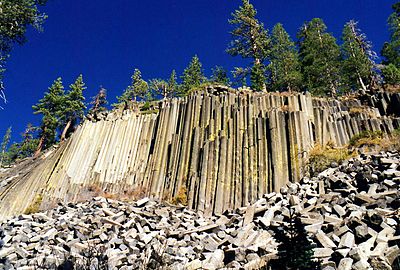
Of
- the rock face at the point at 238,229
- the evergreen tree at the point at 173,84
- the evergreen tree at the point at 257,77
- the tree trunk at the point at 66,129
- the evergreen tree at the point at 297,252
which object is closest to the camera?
the evergreen tree at the point at 297,252

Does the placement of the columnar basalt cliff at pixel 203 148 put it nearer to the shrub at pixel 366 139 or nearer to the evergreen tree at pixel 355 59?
the shrub at pixel 366 139

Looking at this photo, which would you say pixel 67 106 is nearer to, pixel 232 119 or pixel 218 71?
pixel 218 71

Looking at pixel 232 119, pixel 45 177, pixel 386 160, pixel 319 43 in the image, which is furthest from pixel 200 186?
pixel 319 43

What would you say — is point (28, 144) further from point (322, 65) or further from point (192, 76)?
point (322, 65)

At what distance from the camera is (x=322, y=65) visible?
28047mm

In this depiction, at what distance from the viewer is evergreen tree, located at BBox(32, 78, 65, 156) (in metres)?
36.1

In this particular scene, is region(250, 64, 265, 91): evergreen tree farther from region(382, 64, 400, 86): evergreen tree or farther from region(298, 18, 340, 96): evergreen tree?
region(382, 64, 400, 86): evergreen tree

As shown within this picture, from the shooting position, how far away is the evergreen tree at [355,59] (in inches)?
1037

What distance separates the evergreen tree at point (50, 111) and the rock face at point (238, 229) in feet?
87.1

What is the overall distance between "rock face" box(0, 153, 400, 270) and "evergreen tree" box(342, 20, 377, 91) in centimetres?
1890

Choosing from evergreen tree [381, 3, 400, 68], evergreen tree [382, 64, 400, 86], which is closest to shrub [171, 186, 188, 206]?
evergreen tree [382, 64, 400, 86]

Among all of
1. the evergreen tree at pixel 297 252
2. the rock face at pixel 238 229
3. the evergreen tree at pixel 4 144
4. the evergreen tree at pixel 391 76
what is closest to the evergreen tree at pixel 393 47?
the evergreen tree at pixel 391 76

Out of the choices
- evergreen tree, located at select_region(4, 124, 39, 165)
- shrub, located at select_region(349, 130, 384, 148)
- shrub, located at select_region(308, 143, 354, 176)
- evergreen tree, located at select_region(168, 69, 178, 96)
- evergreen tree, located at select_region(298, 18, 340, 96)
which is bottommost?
shrub, located at select_region(308, 143, 354, 176)

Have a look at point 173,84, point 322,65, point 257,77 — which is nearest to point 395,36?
point 322,65
